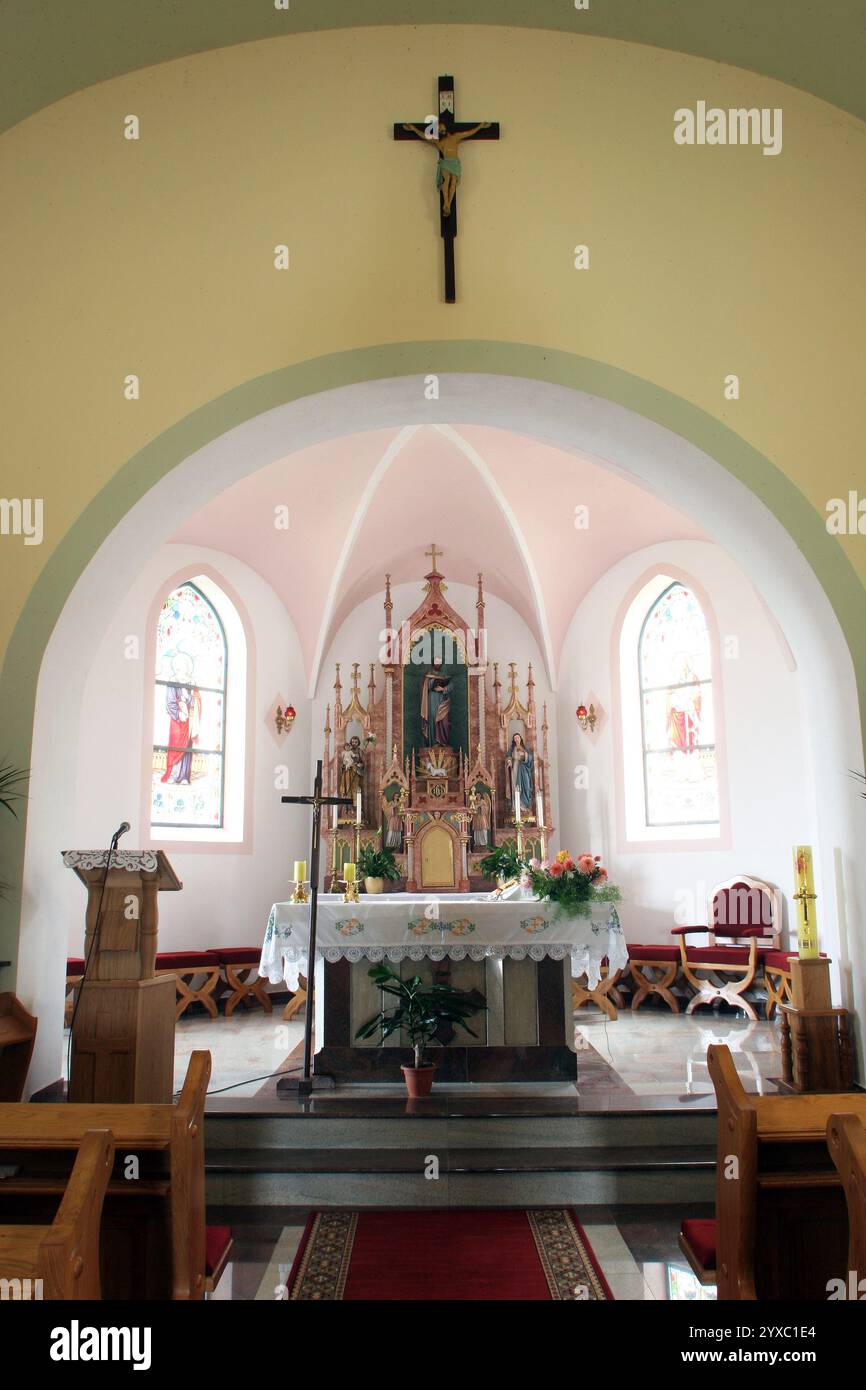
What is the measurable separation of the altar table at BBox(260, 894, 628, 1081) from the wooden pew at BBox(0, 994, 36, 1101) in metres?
1.73

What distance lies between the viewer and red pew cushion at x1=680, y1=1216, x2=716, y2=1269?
326cm

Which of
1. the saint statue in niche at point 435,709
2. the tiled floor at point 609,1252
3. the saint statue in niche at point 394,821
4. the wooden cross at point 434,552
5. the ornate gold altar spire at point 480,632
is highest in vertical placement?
the wooden cross at point 434,552

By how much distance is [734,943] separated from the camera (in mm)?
9758

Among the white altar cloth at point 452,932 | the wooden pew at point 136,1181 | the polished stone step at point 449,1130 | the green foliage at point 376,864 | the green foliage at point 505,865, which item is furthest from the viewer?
the green foliage at point 376,864

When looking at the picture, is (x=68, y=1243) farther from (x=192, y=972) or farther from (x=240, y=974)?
(x=240, y=974)

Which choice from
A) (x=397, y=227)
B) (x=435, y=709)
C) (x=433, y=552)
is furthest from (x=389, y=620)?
(x=397, y=227)

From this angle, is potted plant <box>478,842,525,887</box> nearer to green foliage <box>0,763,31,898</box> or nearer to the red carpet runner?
the red carpet runner

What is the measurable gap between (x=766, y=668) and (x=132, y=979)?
697 centimetres

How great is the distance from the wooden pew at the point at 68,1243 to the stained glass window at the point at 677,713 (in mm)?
8715

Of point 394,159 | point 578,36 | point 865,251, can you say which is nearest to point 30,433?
point 394,159

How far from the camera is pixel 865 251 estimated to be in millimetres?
5336

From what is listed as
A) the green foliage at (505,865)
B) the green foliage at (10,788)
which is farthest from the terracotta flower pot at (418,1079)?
the green foliage at (505,865)

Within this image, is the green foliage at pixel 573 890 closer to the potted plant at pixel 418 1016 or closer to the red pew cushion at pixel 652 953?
the potted plant at pixel 418 1016

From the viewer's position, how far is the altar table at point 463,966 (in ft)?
20.8
